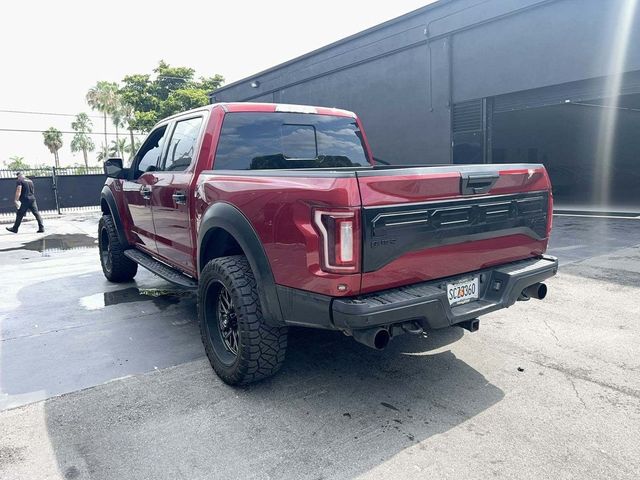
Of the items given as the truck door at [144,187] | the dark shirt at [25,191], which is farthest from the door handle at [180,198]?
the dark shirt at [25,191]

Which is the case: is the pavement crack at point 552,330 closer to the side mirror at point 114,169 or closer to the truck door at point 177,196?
the truck door at point 177,196

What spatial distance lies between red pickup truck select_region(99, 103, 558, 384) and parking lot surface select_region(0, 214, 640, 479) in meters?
0.42

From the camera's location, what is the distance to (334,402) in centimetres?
305

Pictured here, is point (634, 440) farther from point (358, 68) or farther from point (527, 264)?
point (358, 68)

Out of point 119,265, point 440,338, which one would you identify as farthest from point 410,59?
point 440,338

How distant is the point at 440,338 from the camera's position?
407 centimetres

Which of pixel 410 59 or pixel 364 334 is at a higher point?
pixel 410 59

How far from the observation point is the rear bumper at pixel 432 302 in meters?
2.50

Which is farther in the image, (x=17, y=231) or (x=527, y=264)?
(x=17, y=231)

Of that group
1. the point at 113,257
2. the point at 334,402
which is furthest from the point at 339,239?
the point at 113,257

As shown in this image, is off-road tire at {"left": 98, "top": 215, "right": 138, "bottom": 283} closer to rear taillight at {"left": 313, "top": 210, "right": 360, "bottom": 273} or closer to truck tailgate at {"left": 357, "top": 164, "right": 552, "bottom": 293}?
rear taillight at {"left": 313, "top": 210, "right": 360, "bottom": 273}

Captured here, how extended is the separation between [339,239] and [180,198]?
6.65ft

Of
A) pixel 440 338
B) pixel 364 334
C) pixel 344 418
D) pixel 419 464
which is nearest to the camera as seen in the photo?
pixel 419 464

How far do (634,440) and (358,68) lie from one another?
48.8 ft
